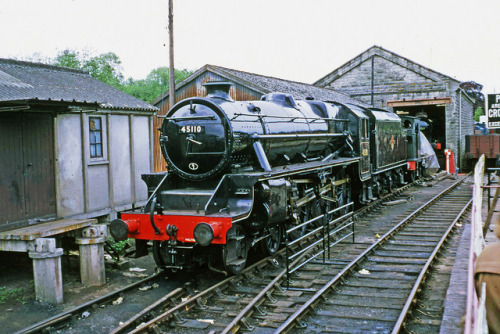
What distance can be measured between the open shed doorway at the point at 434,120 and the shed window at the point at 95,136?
22.0 meters

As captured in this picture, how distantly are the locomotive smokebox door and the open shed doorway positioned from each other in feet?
72.7

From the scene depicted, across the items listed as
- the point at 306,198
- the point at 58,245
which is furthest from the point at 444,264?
the point at 58,245

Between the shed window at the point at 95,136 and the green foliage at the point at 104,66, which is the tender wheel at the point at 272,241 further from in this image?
the green foliage at the point at 104,66

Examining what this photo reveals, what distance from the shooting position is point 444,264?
825 centimetres

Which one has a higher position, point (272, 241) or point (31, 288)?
point (272, 241)

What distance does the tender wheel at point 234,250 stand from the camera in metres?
7.03

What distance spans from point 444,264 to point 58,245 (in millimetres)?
6326

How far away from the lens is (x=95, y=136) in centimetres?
1035

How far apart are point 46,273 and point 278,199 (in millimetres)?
3600

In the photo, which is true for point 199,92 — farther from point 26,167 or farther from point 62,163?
point 26,167

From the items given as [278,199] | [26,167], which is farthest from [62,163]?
[278,199]

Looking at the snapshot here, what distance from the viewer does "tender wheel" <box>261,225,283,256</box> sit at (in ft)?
27.7

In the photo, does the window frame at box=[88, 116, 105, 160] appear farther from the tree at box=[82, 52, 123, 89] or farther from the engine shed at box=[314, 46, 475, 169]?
the tree at box=[82, 52, 123, 89]

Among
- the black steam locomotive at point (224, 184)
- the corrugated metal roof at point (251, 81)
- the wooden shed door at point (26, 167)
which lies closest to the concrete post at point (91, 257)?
the black steam locomotive at point (224, 184)
